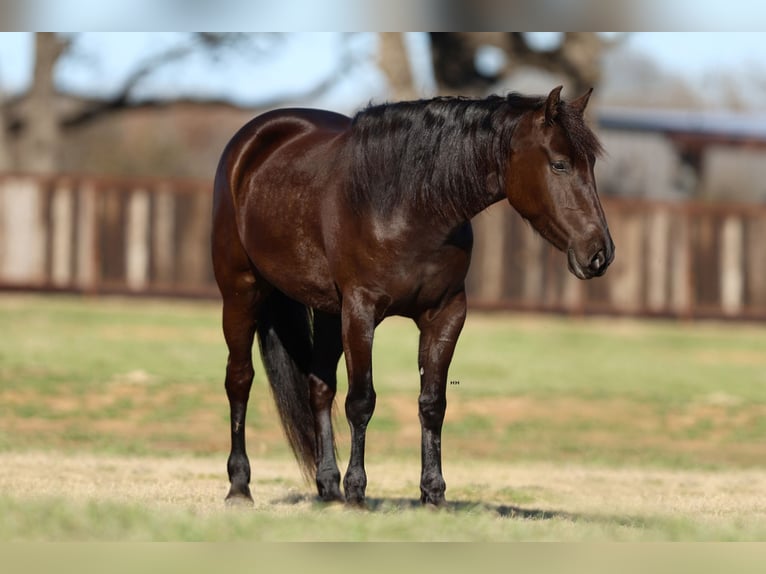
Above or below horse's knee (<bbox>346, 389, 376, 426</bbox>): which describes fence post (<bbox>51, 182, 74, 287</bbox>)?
above

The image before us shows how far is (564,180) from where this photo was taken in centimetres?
776

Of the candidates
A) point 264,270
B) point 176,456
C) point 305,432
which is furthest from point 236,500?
point 176,456

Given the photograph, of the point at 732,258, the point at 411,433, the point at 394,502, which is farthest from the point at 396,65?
the point at 394,502

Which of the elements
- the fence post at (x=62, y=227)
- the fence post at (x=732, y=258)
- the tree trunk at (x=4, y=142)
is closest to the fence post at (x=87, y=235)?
the fence post at (x=62, y=227)

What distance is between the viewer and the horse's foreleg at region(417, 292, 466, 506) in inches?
323

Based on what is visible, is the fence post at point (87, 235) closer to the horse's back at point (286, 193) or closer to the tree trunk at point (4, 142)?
the tree trunk at point (4, 142)

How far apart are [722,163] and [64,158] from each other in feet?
67.1

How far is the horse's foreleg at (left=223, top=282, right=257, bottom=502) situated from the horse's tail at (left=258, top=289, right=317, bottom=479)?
5.0 inches

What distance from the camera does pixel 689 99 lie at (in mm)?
63969

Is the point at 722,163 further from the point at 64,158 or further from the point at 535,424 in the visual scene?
the point at 535,424

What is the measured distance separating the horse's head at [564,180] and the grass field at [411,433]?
1501mm

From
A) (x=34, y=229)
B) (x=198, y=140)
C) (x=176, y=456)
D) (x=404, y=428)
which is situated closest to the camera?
(x=176, y=456)

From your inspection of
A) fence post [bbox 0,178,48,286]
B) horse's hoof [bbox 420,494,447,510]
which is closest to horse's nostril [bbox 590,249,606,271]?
horse's hoof [bbox 420,494,447,510]

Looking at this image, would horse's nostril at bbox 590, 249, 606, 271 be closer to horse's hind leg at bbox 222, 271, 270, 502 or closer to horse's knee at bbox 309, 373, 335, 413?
horse's knee at bbox 309, 373, 335, 413
